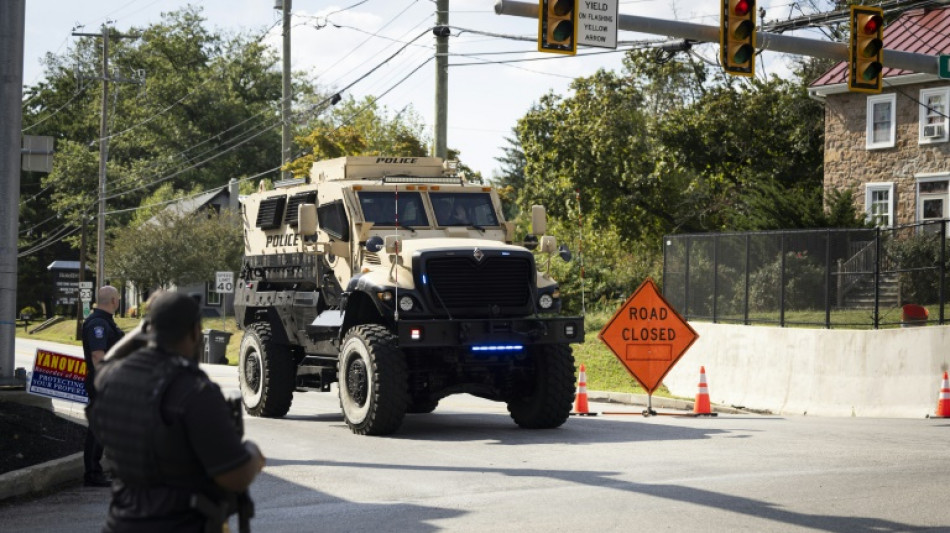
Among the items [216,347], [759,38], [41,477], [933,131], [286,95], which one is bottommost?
[216,347]

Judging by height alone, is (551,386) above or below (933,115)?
below

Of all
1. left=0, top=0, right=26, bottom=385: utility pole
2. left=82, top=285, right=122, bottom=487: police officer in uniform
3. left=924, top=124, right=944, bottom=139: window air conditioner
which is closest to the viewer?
left=82, top=285, right=122, bottom=487: police officer in uniform

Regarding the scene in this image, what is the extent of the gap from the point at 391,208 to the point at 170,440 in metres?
11.8

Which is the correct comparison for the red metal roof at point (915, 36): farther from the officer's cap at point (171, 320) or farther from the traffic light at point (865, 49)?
the officer's cap at point (171, 320)

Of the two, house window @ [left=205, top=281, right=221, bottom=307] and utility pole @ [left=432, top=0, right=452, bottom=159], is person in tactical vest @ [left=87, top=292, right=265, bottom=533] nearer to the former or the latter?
utility pole @ [left=432, top=0, right=452, bottom=159]

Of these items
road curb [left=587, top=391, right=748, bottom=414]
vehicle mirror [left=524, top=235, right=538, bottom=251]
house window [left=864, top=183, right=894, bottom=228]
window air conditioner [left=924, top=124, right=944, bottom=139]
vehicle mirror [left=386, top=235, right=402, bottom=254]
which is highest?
window air conditioner [left=924, top=124, right=944, bottom=139]

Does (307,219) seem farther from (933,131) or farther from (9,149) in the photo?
(933,131)

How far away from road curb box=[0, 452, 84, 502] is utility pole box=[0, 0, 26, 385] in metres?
2.54

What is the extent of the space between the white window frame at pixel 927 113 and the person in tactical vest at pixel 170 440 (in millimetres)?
35808

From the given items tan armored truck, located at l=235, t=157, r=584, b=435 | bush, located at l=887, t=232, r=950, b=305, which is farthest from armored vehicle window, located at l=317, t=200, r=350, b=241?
bush, located at l=887, t=232, r=950, b=305

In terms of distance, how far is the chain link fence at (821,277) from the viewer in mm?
21656

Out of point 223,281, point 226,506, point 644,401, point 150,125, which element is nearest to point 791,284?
point 644,401

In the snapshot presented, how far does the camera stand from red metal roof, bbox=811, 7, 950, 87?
37594 mm

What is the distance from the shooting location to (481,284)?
14.9m
